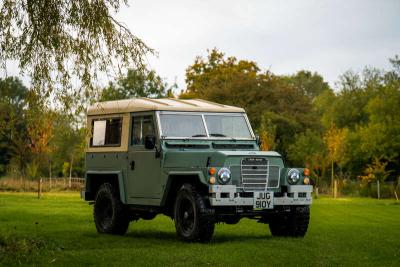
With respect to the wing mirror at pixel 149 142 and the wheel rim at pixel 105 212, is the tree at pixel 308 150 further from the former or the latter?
the wing mirror at pixel 149 142

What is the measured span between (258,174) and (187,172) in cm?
126

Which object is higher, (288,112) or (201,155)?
(288,112)

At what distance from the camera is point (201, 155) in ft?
51.7

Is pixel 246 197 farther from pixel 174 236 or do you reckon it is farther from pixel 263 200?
pixel 174 236

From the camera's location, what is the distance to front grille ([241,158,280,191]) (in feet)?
52.0

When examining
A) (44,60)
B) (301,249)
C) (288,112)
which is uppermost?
(288,112)

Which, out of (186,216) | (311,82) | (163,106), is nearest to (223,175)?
(186,216)

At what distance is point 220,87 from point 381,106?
14357 millimetres

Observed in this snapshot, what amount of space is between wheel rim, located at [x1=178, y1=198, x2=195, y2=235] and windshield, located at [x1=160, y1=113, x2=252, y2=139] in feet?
5.30

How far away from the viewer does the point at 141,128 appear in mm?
17656

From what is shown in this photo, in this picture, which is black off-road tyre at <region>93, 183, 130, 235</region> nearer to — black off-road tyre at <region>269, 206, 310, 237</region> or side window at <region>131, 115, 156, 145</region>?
side window at <region>131, 115, 156, 145</region>

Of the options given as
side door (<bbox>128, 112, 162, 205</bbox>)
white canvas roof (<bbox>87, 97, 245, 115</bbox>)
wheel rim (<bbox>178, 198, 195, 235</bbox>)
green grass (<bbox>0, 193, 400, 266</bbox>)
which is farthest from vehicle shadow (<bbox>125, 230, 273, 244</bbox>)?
white canvas roof (<bbox>87, 97, 245, 115</bbox>)

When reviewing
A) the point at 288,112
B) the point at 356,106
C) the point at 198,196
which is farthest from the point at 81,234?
the point at 356,106

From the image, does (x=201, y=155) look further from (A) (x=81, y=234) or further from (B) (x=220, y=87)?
(B) (x=220, y=87)
